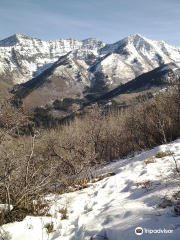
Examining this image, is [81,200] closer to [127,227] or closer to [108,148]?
[127,227]

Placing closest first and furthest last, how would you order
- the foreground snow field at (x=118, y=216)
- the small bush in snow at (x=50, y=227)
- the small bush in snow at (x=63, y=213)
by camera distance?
the foreground snow field at (x=118, y=216), the small bush in snow at (x=50, y=227), the small bush in snow at (x=63, y=213)

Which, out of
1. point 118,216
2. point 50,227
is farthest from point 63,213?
point 118,216

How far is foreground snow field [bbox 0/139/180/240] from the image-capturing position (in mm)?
2340

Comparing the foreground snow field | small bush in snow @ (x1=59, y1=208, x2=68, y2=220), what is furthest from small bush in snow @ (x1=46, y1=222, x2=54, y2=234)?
small bush in snow @ (x1=59, y1=208, x2=68, y2=220)

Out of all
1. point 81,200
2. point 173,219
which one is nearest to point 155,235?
point 173,219

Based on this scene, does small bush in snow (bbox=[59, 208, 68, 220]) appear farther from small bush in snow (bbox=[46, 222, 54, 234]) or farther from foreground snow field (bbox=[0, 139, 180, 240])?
small bush in snow (bbox=[46, 222, 54, 234])

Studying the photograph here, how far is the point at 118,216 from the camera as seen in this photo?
2877 millimetres

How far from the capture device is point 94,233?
2.65 m

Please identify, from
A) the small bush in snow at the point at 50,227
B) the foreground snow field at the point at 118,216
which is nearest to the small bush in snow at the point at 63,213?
the foreground snow field at the point at 118,216

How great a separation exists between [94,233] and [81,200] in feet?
5.14

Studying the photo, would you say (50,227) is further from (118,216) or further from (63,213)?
(118,216)

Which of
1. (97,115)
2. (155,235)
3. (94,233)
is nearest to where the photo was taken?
(155,235)

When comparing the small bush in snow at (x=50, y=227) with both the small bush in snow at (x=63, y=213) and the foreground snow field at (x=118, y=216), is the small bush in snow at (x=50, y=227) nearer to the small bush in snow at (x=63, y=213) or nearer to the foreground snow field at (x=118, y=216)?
the foreground snow field at (x=118, y=216)

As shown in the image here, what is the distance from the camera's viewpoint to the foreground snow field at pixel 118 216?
234 centimetres
